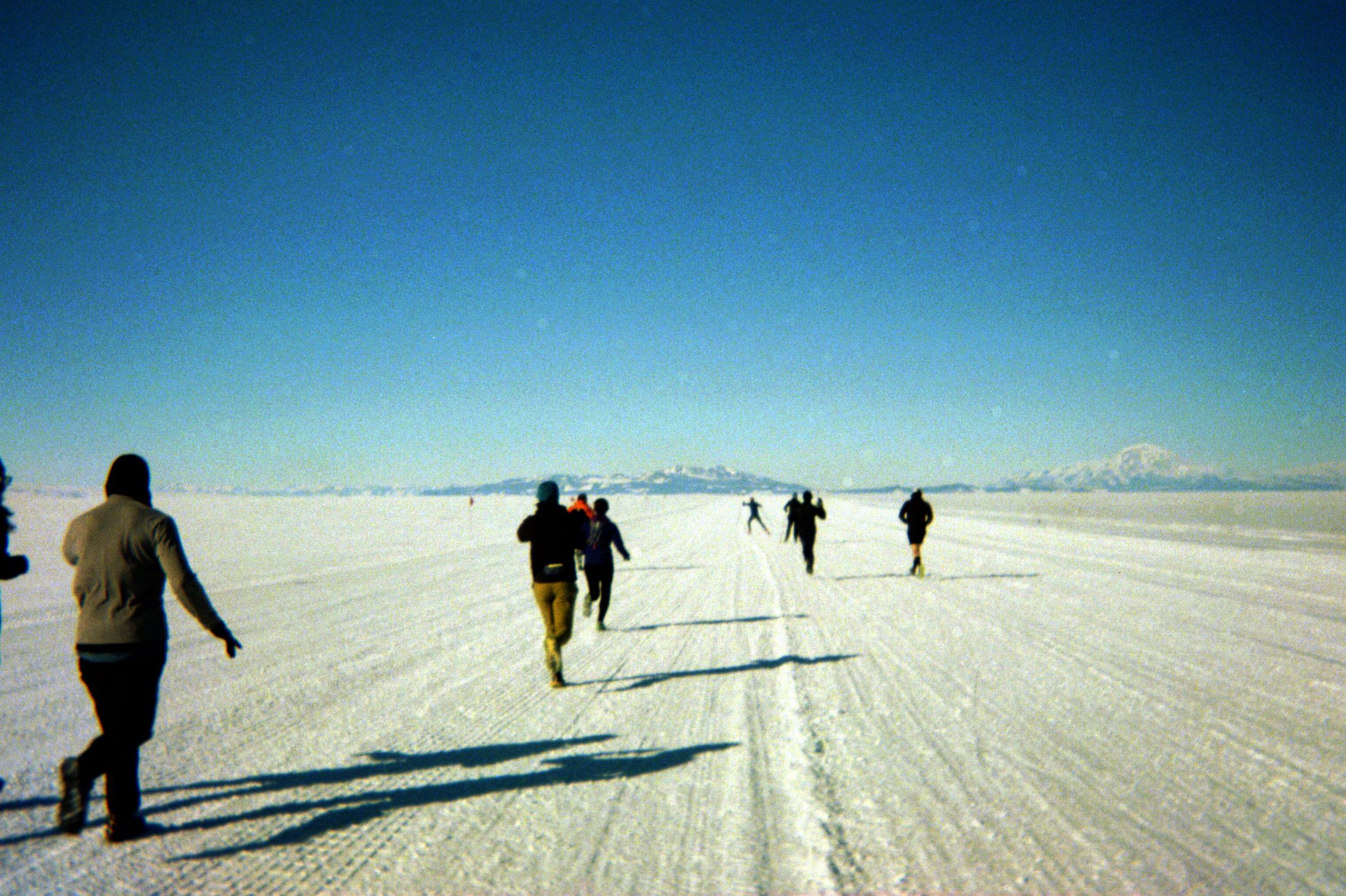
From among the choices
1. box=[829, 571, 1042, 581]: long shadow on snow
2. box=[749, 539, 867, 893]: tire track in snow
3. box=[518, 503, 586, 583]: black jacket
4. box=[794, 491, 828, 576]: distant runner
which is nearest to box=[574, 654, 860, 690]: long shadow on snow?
box=[749, 539, 867, 893]: tire track in snow

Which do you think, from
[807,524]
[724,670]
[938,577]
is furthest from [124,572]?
[938,577]

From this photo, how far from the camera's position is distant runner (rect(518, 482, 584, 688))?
6469mm

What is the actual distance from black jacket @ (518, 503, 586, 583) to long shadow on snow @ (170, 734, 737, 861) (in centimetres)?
201

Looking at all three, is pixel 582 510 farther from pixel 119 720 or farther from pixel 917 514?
pixel 917 514

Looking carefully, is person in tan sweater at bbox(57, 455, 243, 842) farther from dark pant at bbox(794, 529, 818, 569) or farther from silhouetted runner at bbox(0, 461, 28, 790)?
dark pant at bbox(794, 529, 818, 569)

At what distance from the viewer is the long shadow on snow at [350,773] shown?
418 centimetres

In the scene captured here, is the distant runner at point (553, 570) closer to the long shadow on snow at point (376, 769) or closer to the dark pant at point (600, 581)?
the long shadow on snow at point (376, 769)

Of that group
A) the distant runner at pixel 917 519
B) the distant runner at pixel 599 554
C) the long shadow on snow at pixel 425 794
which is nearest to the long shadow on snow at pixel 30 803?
the long shadow on snow at pixel 425 794

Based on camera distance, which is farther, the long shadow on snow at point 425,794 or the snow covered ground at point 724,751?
the long shadow on snow at point 425,794

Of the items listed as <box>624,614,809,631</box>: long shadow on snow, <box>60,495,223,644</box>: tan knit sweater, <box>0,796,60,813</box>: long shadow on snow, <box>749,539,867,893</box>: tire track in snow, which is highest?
<box>60,495,223,644</box>: tan knit sweater

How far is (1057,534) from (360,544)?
102 feet

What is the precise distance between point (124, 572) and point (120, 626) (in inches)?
10.7

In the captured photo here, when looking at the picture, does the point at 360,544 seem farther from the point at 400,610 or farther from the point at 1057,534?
the point at 1057,534

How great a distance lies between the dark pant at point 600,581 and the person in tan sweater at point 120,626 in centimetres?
583
